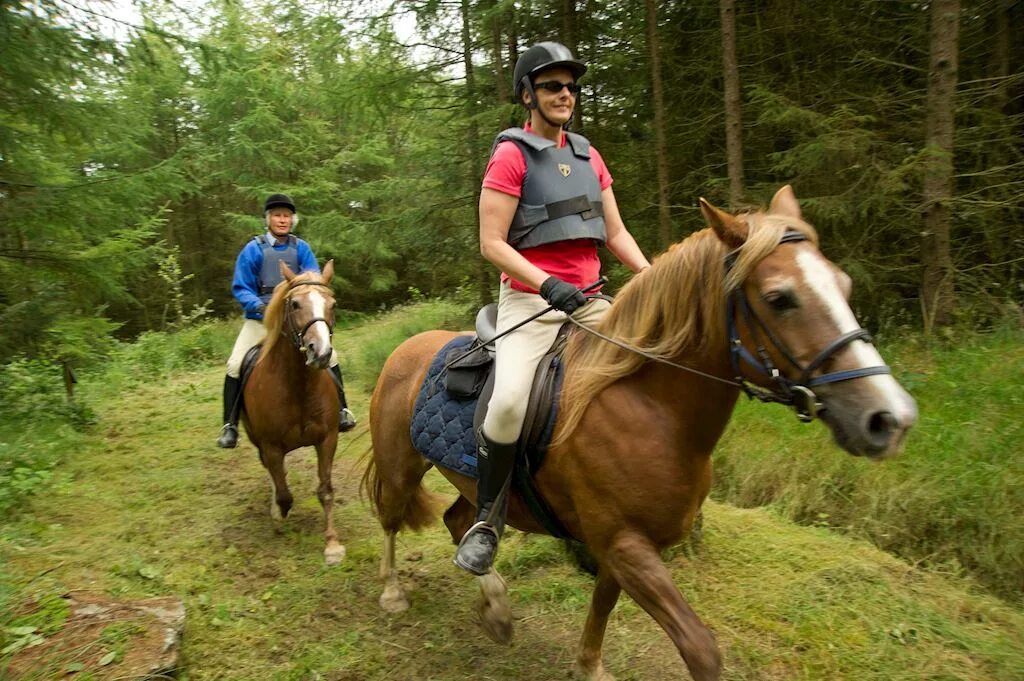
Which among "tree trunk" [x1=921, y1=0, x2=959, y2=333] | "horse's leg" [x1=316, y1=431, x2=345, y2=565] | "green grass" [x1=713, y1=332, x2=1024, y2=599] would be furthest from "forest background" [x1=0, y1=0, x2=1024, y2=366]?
"horse's leg" [x1=316, y1=431, x2=345, y2=565]

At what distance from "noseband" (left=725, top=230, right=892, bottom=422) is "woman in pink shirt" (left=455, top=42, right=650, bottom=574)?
0.79 meters

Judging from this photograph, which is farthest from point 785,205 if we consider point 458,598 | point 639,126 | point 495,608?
point 639,126

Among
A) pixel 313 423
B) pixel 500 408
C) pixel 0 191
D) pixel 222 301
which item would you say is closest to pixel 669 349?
pixel 500 408

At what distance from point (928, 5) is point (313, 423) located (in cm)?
841

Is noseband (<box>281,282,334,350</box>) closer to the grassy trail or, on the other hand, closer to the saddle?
the saddle

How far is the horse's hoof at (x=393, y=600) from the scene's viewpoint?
4070 millimetres

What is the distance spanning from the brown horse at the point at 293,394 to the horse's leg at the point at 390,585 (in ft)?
2.44

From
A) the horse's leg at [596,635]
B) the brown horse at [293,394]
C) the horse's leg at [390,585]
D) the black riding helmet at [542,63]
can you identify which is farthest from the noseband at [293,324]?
the horse's leg at [596,635]

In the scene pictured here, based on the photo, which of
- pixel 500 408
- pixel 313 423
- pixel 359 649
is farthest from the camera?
pixel 313 423

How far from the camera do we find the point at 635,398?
249 centimetres

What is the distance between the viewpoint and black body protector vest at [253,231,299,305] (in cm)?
569

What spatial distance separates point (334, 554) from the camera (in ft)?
15.6

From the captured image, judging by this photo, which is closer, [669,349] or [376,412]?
[669,349]

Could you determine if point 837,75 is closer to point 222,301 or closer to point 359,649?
point 359,649
